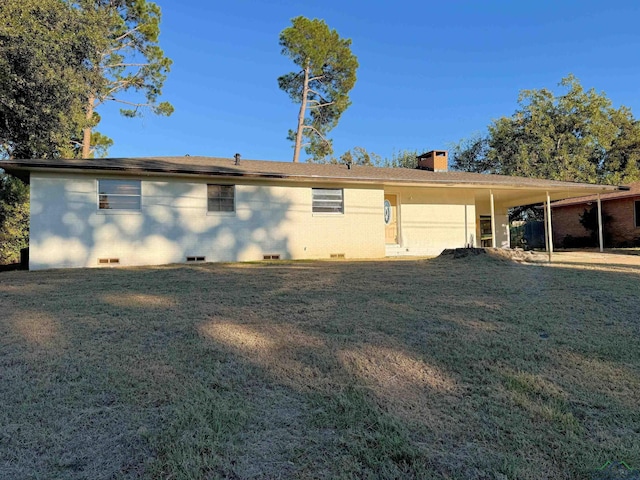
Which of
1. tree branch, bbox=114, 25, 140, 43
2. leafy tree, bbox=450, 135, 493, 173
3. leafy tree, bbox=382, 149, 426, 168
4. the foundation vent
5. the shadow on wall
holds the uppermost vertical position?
tree branch, bbox=114, 25, 140, 43

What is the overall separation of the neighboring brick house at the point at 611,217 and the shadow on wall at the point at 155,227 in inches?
659

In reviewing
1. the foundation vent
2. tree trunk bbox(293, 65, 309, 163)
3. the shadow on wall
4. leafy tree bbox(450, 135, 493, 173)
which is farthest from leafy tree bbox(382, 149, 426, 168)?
the foundation vent

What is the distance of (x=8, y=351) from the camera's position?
3568 mm

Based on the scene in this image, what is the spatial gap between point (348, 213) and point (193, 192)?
485cm

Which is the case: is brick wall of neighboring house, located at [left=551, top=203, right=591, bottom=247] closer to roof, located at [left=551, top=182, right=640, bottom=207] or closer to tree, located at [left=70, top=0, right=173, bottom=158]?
roof, located at [left=551, top=182, right=640, bottom=207]

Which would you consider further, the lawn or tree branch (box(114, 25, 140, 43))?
tree branch (box(114, 25, 140, 43))

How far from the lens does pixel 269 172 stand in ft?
39.5

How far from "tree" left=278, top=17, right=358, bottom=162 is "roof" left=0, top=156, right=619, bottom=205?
989 centimetres

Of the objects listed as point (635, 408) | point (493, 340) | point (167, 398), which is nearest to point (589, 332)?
point (493, 340)

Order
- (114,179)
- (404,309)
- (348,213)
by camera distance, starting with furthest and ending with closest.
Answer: (348,213)
(114,179)
(404,309)

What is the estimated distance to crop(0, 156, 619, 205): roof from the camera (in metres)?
10.3

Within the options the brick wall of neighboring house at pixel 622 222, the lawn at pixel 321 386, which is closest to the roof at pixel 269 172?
the brick wall of neighboring house at pixel 622 222

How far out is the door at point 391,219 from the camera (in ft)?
49.6

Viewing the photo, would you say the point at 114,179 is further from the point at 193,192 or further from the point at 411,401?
the point at 411,401
